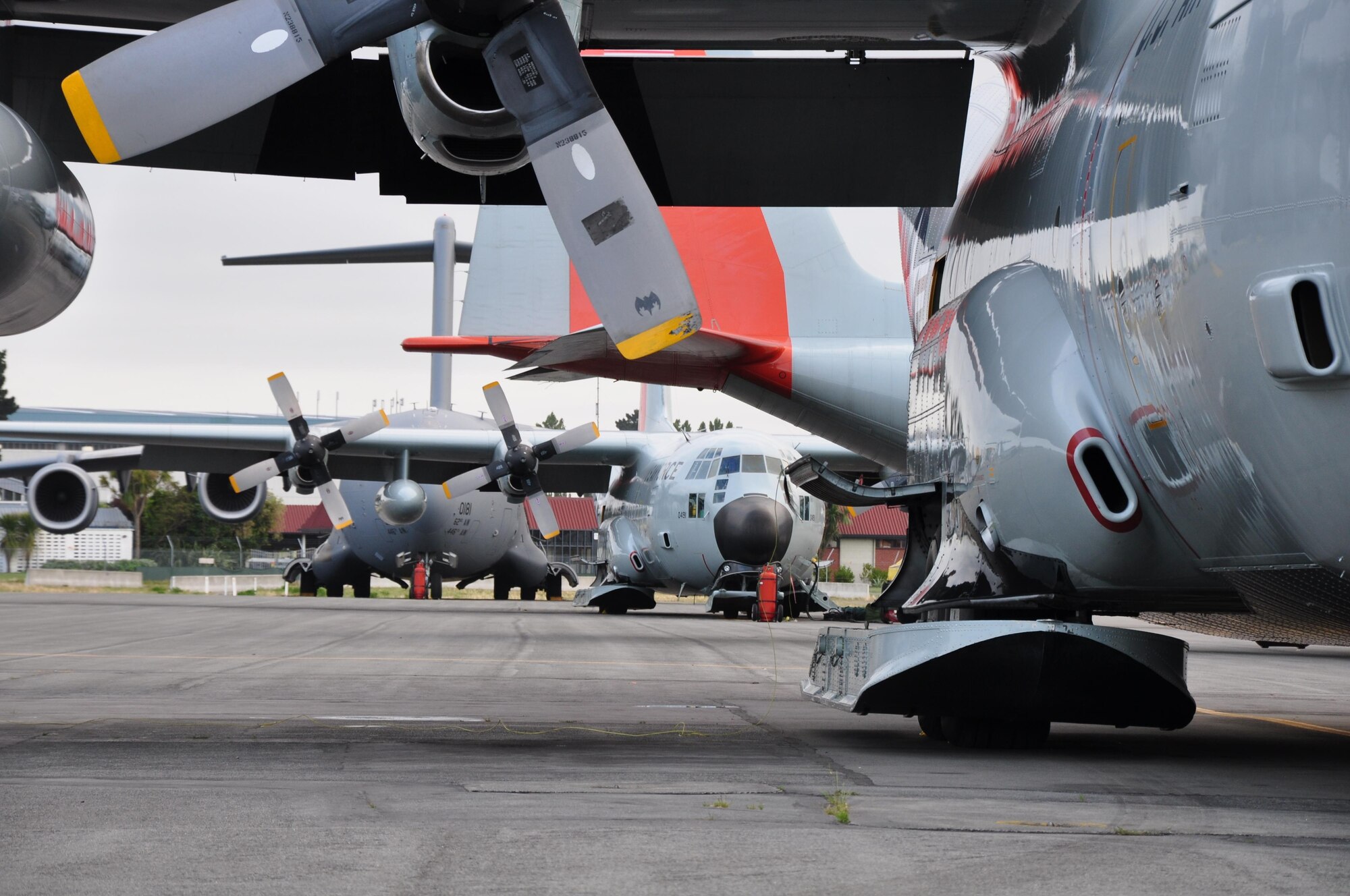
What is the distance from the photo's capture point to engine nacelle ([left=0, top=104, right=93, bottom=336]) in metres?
5.87

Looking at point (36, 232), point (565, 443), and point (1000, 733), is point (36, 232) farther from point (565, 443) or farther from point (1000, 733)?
point (565, 443)

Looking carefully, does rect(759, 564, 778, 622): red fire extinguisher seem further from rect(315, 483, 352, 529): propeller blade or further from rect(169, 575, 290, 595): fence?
rect(169, 575, 290, 595): fence

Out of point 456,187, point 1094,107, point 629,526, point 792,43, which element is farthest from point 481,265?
point 629,526

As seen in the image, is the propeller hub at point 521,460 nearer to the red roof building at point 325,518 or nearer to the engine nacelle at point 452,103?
the engine nacelle at point 452,103

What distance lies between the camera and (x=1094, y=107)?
621 centimetres

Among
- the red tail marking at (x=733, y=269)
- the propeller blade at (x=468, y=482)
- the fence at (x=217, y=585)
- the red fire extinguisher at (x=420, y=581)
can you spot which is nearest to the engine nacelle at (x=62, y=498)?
the red fire extinguisher at (x=420, y=581)

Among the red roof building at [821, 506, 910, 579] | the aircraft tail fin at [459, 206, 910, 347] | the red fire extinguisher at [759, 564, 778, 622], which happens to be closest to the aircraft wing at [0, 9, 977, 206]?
the aircraft tail fin at [459, 206, 910, 347]

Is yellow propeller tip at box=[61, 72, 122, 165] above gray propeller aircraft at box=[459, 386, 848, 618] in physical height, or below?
above

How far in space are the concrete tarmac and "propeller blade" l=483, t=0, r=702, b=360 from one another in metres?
2.01

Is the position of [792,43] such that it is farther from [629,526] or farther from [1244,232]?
[629,526]

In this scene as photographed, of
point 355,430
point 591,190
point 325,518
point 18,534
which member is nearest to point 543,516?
point 355,430

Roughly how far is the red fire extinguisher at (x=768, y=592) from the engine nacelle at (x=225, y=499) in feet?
35.7

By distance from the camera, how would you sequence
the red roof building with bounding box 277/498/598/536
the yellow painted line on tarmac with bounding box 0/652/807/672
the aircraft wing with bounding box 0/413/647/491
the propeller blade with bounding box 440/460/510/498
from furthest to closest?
the red roof building with bounding box 277/498/598/536, the aircraft wing with bounding box 0/413/647/491, the propeller blade with bounding box 440/460/510/498, the yellow painted line on tarmac with bounding box 0/652/807/672

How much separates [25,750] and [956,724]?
4317 mm
